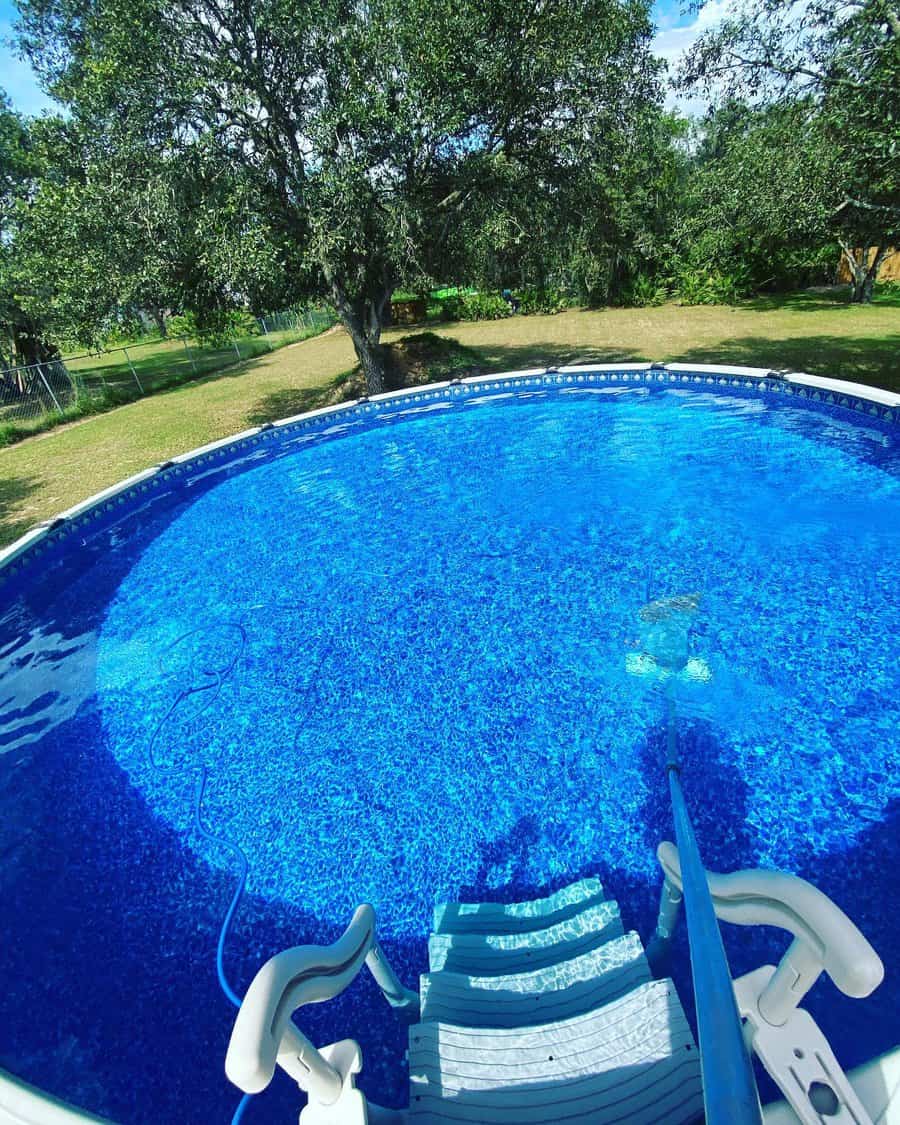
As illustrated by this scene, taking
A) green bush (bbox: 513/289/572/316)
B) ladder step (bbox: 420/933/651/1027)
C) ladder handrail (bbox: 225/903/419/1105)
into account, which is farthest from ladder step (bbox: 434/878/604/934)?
green bush (bbox: 513/289/572/316)

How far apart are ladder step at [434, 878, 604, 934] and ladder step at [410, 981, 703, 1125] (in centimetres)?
89

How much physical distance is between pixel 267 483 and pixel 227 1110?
9102 millimetres

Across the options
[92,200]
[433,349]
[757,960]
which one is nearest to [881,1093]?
[757,960]

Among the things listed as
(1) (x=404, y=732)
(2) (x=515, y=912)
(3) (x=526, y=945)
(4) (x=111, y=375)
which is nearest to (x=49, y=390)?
(4) (x=111, y=375)

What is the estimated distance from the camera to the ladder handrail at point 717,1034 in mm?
853

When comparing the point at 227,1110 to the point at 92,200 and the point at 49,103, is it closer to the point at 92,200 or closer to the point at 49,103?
the point at 92,200

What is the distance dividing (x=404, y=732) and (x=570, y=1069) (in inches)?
110

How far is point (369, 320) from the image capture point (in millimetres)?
14258

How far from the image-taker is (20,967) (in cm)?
330

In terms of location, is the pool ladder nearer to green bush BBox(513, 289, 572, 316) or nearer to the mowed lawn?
the mowed lawn

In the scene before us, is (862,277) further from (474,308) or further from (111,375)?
(111,375)

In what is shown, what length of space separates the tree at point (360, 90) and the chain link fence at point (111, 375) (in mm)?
3088

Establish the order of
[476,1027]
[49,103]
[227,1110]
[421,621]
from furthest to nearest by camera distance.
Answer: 1. [49,103]
2. [421,621]
3. [227,1110]
4. [476,1027]

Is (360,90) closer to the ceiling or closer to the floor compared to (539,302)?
closer to the ceiling
